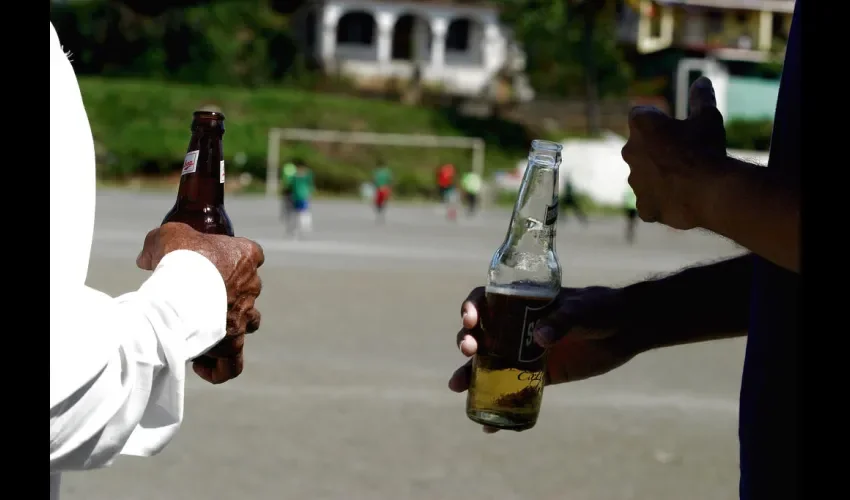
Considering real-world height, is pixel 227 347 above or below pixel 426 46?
below

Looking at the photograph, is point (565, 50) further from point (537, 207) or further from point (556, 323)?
point (556, 323)

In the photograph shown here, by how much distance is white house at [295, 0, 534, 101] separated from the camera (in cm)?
5950

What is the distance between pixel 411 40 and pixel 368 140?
67.4 feet

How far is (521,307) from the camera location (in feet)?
7.70

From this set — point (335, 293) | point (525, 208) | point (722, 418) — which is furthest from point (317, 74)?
point (525, 208)

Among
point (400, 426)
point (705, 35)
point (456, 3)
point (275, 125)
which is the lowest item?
point (400, 426)

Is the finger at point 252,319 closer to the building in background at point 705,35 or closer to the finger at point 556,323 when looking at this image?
the finger at point 556,323

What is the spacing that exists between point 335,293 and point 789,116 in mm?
11602

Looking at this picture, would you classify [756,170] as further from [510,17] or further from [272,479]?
[510,17]

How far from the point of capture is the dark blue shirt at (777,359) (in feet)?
6.15

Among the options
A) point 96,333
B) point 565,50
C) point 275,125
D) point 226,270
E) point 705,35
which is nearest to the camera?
point 96,333

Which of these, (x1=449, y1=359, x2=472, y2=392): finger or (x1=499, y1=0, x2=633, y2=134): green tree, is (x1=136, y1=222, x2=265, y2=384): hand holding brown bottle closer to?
(x1=449, y1=359, x2=472, y2=392): finger

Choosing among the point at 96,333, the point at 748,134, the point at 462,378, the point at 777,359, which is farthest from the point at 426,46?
the point at 96,333

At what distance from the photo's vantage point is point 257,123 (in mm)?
45281
